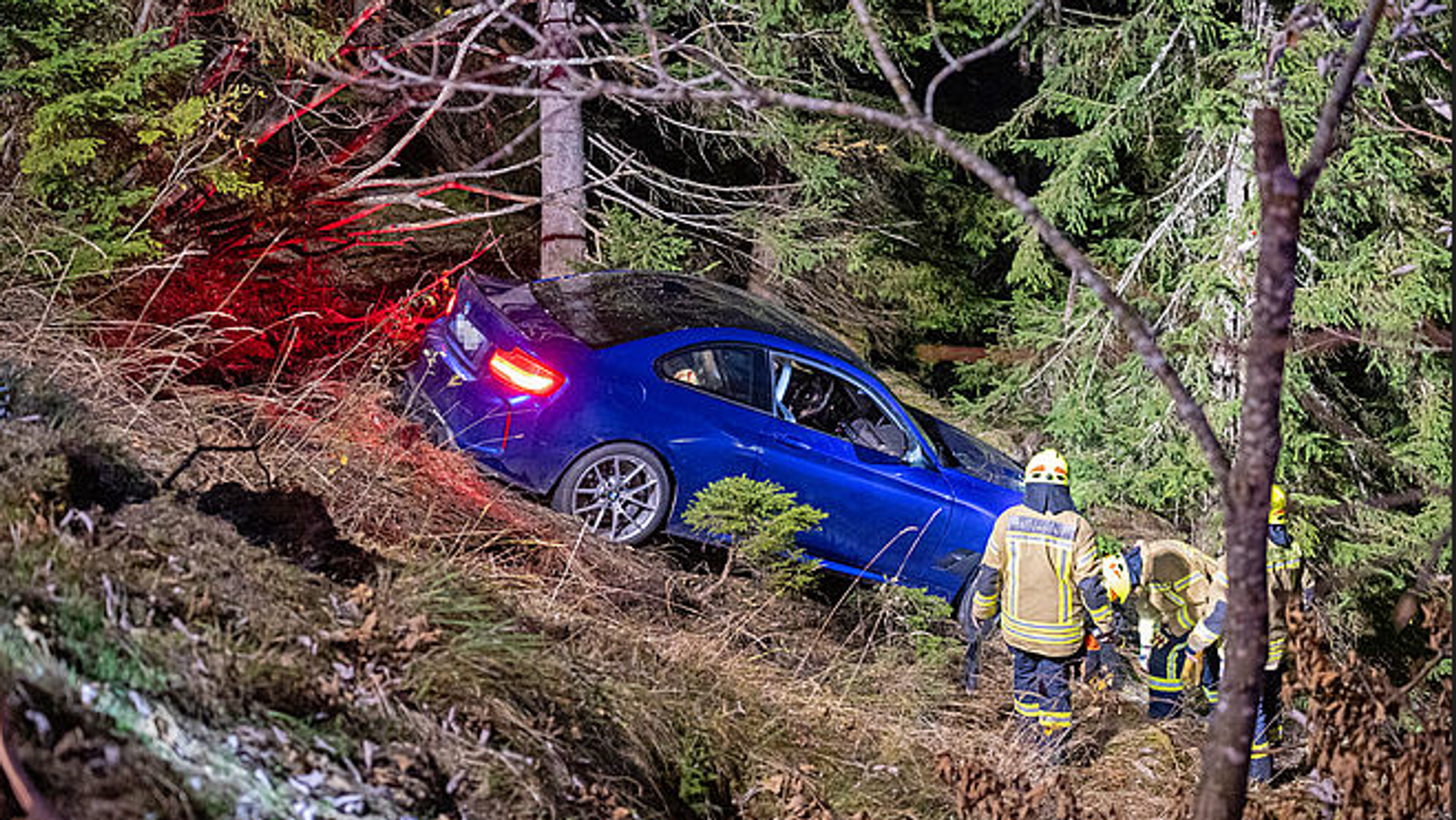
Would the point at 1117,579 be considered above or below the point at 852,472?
below

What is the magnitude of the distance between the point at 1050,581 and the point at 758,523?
5.18ft

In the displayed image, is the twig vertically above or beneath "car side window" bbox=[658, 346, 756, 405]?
beneath

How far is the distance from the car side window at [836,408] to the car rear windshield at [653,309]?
0.63 feet

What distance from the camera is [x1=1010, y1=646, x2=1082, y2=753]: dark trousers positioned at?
6.92 meters

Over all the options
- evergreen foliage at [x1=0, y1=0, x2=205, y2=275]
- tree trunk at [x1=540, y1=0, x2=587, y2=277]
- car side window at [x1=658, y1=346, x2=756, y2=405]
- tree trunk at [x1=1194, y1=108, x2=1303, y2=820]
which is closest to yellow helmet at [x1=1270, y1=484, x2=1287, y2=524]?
car side window at [x1=658, y1=346, x2=756, y2=405]

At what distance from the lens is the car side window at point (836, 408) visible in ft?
27.2

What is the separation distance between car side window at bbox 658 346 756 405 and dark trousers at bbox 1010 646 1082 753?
Answer: 2232mm

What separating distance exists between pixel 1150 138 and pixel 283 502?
894 centimetres

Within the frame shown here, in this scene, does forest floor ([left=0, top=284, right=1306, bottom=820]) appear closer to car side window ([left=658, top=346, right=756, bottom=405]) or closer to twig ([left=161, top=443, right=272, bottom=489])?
twig ([left=161, top=443, right=272, bottom=489])

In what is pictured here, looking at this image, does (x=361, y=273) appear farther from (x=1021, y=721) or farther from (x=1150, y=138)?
(x=1021, y=721)

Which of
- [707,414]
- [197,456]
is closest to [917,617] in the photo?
[707,414]

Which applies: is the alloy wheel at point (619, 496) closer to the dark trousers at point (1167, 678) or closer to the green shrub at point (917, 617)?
the green shrub at point (917, 617)

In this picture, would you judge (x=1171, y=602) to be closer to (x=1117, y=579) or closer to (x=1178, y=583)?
(x=1178, y=583)

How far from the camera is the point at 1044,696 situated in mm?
6980
